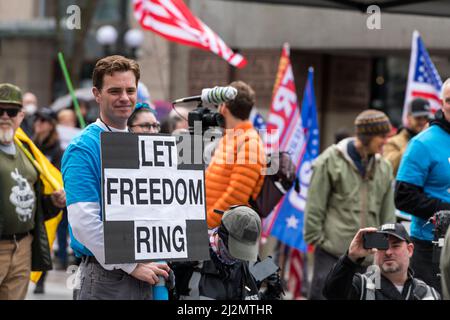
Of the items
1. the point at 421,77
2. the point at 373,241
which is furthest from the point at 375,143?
the point at 373,241

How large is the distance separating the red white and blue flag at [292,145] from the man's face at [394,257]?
441cm

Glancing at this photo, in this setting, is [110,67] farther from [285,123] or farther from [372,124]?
[285,123]

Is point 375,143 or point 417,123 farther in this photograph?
point 417,123

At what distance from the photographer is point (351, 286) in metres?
5.66

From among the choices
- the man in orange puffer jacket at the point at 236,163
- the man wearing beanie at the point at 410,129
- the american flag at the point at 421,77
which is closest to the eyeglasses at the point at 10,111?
the man in orange puffer jacket at the point at 236,163

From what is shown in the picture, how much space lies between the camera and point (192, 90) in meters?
17.3

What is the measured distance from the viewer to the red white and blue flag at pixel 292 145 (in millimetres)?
10664

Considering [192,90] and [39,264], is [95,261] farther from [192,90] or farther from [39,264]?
[192,90]

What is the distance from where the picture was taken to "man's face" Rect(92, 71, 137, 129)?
5.28 meters

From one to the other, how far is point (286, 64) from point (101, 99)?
6020 mm

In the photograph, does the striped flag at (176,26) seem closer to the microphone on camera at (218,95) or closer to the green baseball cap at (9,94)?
the green baseball cap at (9,94)

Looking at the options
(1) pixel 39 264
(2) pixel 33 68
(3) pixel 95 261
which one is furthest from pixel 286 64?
(2) pixel 33 68

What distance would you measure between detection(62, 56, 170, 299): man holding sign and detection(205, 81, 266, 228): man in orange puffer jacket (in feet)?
6.57

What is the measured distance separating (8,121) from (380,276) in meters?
2.83
